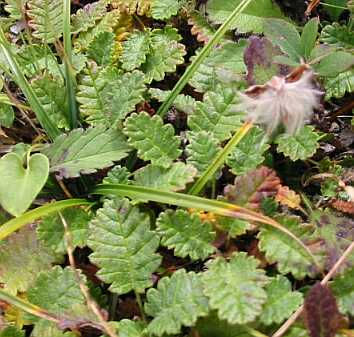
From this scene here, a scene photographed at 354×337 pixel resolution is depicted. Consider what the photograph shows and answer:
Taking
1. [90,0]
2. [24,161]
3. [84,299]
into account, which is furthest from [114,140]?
[90,0]

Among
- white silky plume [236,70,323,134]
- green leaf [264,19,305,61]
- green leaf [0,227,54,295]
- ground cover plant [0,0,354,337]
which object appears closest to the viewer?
white silky plume [236,70,323,134]

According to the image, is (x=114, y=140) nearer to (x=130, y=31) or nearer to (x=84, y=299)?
(x=84, y=299)

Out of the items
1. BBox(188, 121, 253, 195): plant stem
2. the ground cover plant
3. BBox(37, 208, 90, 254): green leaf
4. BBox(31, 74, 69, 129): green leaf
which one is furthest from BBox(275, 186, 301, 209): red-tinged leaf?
BBox(31, 74, 69, 129): green leaf

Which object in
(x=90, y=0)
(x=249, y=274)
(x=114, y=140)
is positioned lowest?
(x=249, y=274)

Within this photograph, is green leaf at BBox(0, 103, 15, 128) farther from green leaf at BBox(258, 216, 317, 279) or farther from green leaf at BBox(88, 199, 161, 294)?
green leaf at BBox(258, 216, 317, 279)

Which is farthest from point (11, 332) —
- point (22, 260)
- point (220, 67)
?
point (220, 67)

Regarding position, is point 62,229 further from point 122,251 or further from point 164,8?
point 164,8
